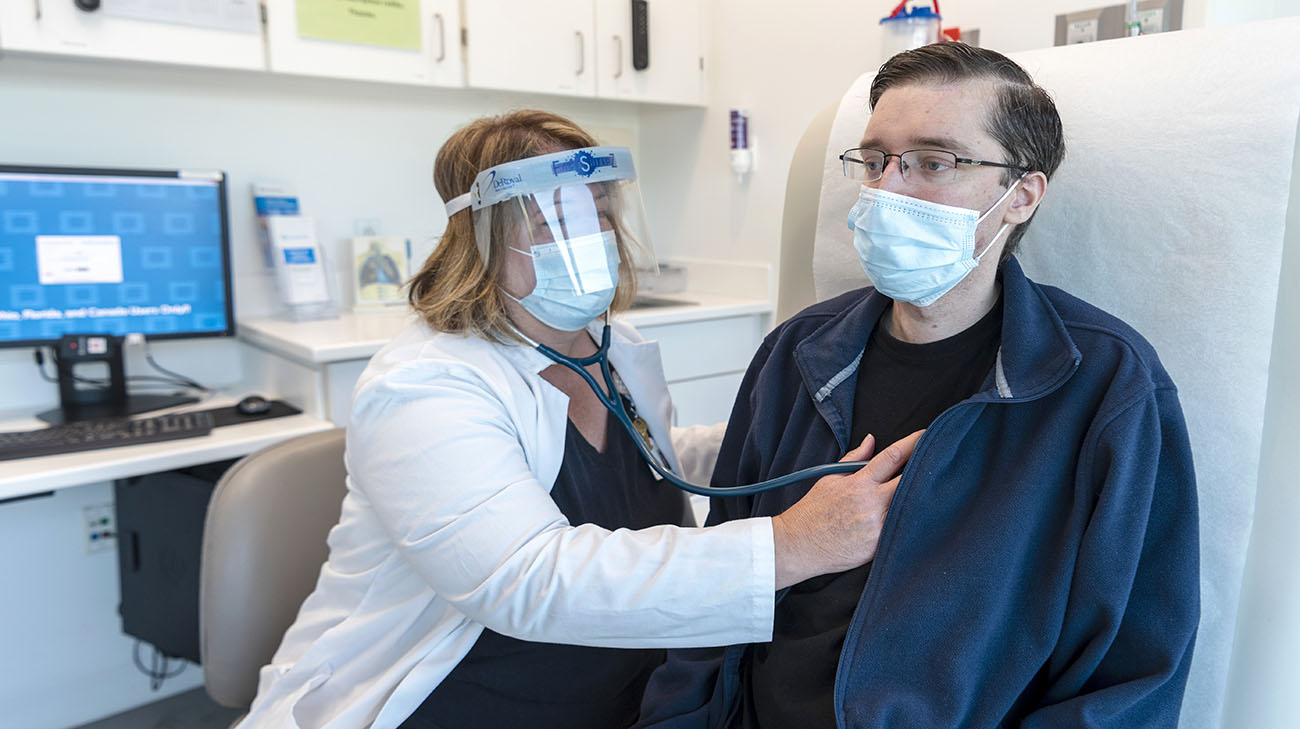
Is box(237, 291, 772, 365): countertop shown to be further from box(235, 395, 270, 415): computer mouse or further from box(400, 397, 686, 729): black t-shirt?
box(400, 397, 686, 729): black t-shirt

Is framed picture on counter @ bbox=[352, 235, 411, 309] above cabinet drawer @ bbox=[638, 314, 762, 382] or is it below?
above

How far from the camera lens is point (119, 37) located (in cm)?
194

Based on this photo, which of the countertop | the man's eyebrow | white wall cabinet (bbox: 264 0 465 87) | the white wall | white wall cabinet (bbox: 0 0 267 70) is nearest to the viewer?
the man's eyebrow

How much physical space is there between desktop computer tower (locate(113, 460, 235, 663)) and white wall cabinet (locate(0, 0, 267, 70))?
0.93 metres

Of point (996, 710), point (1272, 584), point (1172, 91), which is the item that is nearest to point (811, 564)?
point (996, 710)

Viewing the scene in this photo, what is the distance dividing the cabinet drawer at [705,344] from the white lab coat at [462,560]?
1.36m

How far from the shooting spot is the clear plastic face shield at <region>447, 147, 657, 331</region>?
3.75ft

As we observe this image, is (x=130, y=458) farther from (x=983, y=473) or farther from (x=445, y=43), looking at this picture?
(x=983, y=473)

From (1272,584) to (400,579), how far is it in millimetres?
1011

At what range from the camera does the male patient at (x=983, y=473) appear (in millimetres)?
846

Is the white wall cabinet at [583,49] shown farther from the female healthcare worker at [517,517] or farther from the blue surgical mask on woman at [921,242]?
the blue surgical mask on woman at [921,242]

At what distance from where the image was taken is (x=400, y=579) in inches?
45.4

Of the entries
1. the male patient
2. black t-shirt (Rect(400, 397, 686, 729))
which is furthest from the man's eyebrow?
black t-shirt (Rect(400, 397, 686, 729))

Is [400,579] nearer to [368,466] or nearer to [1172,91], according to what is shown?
[368,466]
